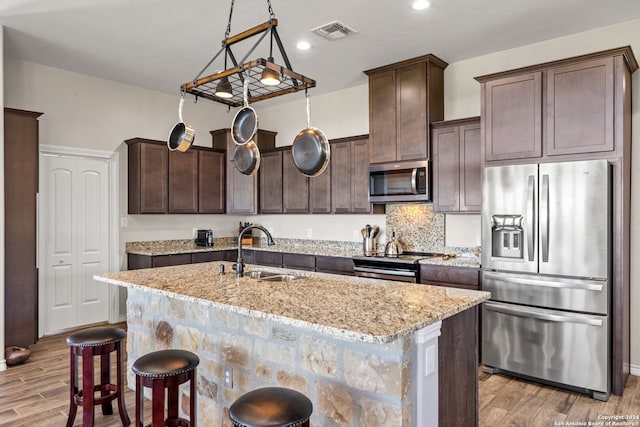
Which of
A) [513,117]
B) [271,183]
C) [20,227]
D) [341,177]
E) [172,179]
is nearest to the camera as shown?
[513,117]

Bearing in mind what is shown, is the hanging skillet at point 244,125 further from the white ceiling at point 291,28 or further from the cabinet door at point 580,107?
the cabinet door at point 580,107

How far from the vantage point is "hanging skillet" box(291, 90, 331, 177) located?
257cm

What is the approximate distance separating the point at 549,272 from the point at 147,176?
175 inches

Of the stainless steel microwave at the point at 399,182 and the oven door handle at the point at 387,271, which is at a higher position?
the stainless steel microwave at the point at 399,182

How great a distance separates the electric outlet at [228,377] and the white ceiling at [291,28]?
2615 mm

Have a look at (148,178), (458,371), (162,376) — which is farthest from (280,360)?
(148,178)

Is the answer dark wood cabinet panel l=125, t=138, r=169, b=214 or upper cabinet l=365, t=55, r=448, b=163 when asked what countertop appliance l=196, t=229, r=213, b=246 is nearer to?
dark wood cabinet panel l=125, t=138, r=169, b=214

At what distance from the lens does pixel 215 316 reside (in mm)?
2547

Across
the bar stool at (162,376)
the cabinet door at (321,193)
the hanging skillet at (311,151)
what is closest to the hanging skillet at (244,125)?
the hanging skillet at (311,151)

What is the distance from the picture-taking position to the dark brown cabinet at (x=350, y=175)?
5.03m

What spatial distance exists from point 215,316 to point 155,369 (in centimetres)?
51

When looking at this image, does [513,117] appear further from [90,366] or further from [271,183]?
[90,366]

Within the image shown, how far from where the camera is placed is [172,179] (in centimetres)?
555

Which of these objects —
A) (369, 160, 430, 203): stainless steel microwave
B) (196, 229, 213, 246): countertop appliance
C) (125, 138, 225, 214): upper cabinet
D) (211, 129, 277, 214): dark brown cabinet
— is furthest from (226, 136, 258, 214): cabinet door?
(369, 160, 430, 203): stainless steel microwave
